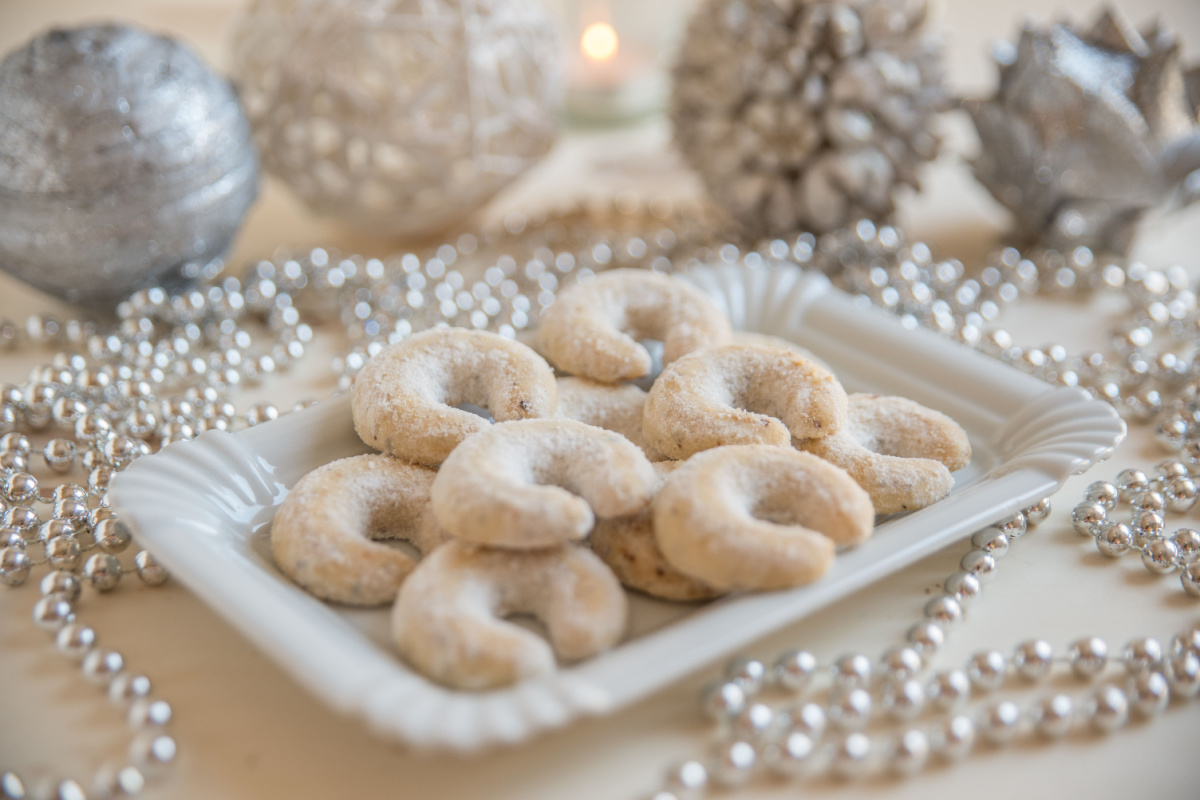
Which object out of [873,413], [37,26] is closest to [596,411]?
Result: [873,413]

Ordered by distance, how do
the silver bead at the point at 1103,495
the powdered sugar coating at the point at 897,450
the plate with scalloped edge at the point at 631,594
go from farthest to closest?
the silver bead at the point at 1103,495 → the powdered sugar coating at the point at 897,450 → the plate with scalloped edge at the point at 631,594

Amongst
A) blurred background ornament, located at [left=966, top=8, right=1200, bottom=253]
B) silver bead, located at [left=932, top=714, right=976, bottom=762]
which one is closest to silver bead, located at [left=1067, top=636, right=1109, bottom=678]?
silver bead, located at [left=932, top=714, right=976, bottom=762]

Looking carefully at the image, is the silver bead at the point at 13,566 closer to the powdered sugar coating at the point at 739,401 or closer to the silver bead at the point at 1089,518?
the powdered sugar coating at the point at 739,401

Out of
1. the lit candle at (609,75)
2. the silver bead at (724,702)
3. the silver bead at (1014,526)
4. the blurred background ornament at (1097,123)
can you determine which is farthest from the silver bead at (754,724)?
the lit candle at (609,75)

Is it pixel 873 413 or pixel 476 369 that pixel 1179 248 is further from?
pixel 476 369

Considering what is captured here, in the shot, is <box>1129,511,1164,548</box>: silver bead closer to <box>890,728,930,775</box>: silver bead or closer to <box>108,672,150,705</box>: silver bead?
<box>890,728,930,775</box>: silver bead
